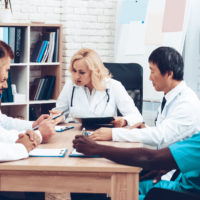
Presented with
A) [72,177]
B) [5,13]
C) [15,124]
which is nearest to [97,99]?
[15,124]

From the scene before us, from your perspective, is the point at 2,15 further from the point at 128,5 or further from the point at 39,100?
the point at 128,5

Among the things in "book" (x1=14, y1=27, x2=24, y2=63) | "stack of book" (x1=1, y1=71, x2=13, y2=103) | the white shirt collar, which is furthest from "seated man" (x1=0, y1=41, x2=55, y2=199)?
"book" (x1=14, y1=27, x2=24, y2=63)

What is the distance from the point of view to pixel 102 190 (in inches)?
69.0

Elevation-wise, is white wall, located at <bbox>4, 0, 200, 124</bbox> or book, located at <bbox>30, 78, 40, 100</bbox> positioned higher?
white wall, located at <bbox>4, 0, 200, 124</bbox>

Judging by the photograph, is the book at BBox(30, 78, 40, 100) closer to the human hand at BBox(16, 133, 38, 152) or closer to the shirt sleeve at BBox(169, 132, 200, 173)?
the human hand at BBox(16, 133, 38, 152)

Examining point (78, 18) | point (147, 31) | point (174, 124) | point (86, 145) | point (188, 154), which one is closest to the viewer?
point (188, 154)

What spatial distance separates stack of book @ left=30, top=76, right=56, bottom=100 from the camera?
4258mm

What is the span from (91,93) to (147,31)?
1.20 metres

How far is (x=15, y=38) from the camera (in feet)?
13.2

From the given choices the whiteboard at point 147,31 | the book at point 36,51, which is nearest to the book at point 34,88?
the book at point 36,51

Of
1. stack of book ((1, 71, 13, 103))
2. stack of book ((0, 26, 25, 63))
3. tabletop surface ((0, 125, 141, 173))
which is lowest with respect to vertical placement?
stack of book ((1, 71, 13, 103))

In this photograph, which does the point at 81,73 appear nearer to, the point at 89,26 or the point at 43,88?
the point at 43,88

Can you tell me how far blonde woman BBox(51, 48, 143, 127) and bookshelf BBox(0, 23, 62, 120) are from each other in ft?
3.70

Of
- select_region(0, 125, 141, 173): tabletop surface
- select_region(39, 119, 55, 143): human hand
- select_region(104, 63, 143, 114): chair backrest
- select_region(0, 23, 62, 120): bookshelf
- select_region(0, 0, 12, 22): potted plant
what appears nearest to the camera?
select_region(0, 125, 141, 173): tabletop surface
